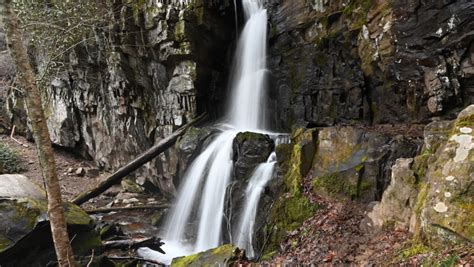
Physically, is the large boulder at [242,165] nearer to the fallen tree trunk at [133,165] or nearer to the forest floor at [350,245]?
the forest floor at [350,245]

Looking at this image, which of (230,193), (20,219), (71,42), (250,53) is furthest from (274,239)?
(71,42)

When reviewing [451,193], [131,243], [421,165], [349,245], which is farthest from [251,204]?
[451,193]

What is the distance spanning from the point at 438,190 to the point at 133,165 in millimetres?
9832

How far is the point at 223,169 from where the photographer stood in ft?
34.7

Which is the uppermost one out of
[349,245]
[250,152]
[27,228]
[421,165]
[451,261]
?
[421,165]

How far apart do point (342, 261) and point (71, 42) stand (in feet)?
47.2

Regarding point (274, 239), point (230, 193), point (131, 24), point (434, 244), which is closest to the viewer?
point (434, 244)

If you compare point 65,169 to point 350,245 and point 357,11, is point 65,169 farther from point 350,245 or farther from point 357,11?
point 350,245

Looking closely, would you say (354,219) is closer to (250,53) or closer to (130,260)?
(130,260)

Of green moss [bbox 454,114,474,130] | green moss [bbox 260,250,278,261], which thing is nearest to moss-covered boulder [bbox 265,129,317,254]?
green moss [bbox 260,250,278,261]

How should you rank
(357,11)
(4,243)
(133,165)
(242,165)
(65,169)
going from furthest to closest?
(65,169) < (133,165) < (357,11) < (242,165) < (4,243)

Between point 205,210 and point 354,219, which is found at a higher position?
point 354,219

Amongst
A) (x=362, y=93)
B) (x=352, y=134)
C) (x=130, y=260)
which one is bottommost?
(x=130, y=260)

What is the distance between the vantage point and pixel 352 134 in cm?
769
